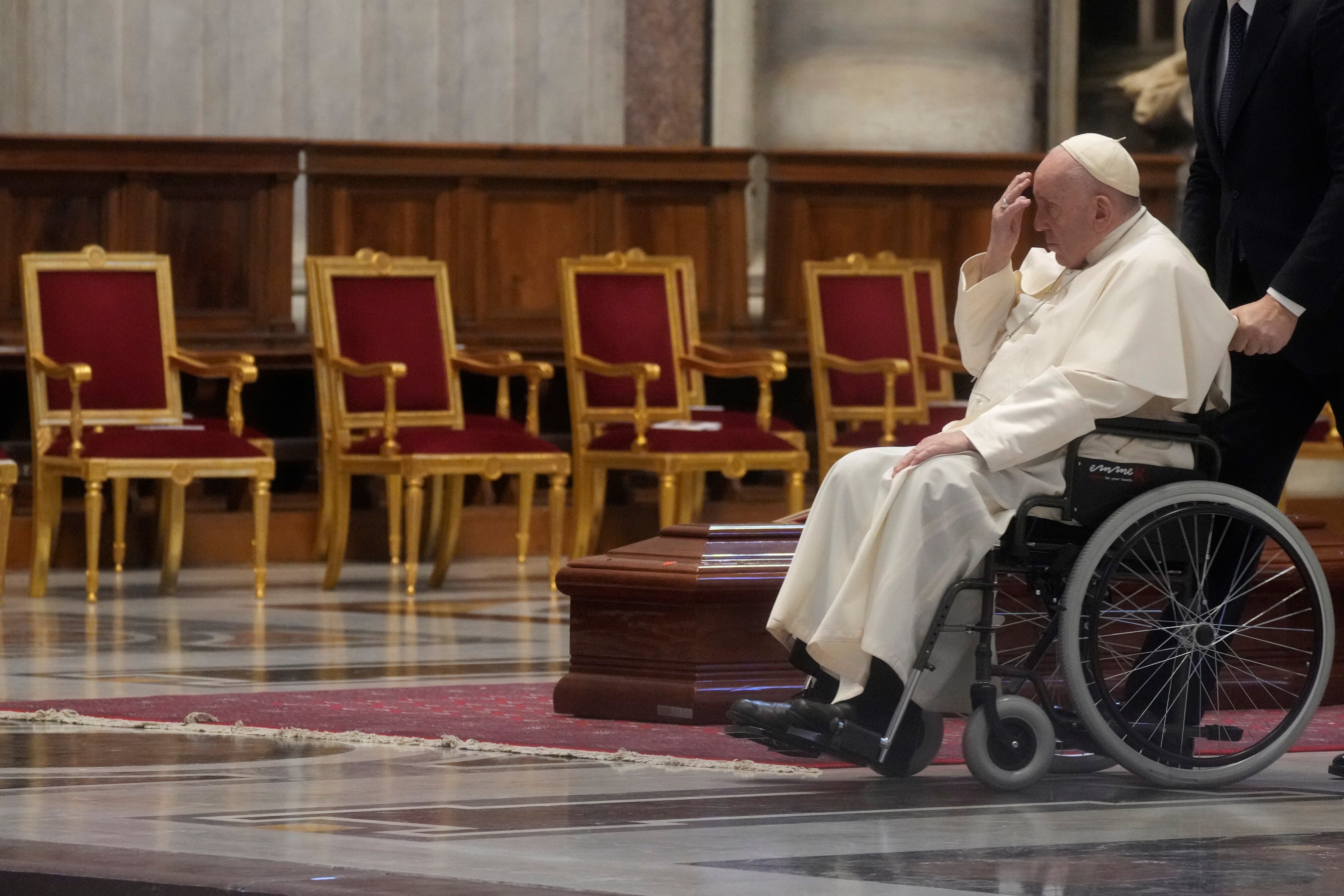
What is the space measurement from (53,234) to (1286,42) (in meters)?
5.56

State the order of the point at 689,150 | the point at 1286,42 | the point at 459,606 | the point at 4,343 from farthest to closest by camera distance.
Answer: the point at 689,150, the point at 4,343, the point at 459,606, the point at 1286,42

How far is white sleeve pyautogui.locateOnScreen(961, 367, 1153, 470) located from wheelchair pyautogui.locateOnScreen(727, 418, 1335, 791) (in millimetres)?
28

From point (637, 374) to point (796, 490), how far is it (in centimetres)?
64

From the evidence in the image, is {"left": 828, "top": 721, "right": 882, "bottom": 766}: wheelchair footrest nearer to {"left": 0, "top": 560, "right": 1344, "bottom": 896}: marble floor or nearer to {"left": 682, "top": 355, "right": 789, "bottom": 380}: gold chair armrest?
{"left": 0, "top": 560, "right": 1344, "bottom": 896}: marble floor

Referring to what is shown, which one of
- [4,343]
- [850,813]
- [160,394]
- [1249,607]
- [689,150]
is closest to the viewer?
[850,813]

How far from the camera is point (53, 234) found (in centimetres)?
823

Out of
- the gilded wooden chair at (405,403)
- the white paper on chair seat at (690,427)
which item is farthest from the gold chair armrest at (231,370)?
the white paper on chair seat at (690,427)

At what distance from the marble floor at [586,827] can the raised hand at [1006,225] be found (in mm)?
800

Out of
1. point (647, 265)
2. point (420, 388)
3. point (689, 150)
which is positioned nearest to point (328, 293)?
point (420, 388)

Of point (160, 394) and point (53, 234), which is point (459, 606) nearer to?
point (160, 394)

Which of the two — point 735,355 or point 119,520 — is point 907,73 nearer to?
point 735,355

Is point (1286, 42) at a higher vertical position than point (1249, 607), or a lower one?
higher

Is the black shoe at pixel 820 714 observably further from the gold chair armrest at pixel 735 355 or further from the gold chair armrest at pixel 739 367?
the gold chair armrest at pixel 735 355

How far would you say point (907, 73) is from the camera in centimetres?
1007
